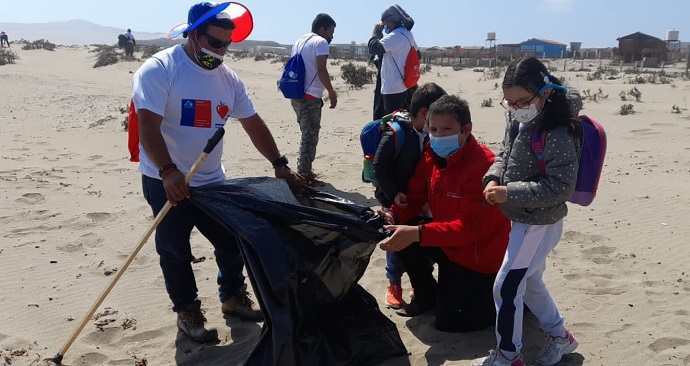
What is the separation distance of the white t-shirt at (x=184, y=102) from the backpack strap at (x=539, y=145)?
1.71 meters

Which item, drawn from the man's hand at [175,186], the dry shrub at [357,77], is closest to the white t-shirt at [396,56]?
the man's hand at [175,186]

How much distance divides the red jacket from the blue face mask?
33mm

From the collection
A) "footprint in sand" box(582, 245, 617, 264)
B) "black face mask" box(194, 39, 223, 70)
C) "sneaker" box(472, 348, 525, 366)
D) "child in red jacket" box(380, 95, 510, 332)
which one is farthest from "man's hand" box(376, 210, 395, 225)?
"footprint in sand" box(582, 245, 617, 264)

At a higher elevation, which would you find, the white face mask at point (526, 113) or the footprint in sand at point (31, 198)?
the white face mask at point (526, 113)

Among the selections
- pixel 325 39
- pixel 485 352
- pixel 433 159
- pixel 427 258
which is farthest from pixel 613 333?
pixel 325 39

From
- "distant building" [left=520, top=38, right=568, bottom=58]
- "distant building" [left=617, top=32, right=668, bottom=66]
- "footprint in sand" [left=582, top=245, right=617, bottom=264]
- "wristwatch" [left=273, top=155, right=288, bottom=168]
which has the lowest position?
"footprint in sand" [left=582, top=245, right=617, bottom=264]

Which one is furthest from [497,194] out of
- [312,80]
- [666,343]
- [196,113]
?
[312,80]

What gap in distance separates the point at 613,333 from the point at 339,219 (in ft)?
6.04

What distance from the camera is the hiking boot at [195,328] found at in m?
3.60

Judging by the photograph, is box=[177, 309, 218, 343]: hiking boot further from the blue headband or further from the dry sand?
the blue headband

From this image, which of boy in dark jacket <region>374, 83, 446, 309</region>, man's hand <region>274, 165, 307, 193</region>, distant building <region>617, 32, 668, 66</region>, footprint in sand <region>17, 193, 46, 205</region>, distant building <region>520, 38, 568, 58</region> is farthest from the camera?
distant building <region>520, 38, 568, 58</region>

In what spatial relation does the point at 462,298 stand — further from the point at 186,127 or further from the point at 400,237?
the point at 186,127

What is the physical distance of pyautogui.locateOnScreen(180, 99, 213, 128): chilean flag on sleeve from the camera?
10.9 ft

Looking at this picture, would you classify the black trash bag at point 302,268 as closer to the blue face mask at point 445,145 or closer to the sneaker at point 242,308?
the blue face mask at point 445,145
